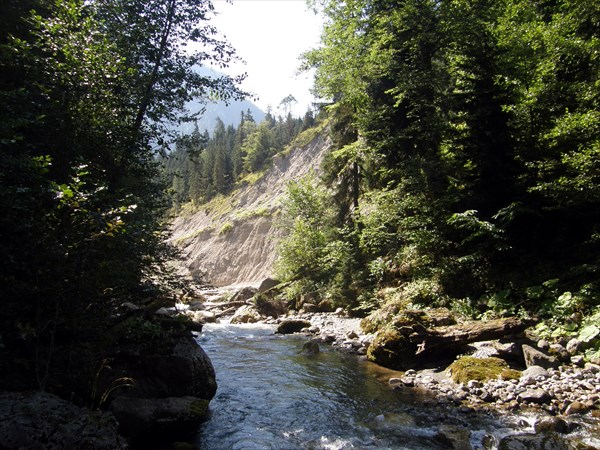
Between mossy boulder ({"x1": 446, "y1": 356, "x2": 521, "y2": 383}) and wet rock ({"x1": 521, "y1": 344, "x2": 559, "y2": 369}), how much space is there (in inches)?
16.7

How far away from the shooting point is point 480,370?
8953 mm

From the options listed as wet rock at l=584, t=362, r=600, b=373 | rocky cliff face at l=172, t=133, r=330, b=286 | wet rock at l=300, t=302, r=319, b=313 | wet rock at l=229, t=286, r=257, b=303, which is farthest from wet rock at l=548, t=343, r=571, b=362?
rocky cliff face at l=172, t=133, r=330, b=286

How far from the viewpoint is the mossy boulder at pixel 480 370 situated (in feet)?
28.2

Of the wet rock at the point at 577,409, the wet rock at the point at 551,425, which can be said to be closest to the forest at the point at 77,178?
the wet rock at the point at 551,425

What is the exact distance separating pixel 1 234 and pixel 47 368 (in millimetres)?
1909

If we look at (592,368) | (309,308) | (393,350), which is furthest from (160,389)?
(309,308)

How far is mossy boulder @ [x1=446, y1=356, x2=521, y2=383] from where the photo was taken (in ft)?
28.2

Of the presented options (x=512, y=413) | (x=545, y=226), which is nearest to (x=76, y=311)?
(x=512, y=413)

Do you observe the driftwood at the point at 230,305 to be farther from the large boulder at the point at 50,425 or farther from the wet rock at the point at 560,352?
the large boulder at the point at 50,425

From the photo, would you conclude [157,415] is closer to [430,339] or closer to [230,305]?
[430,339]

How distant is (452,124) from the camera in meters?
15.0

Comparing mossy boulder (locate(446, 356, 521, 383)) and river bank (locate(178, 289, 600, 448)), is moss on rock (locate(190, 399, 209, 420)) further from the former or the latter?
mossy boulder (locate(446, 356, 521, 383))

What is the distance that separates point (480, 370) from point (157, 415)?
733 cm

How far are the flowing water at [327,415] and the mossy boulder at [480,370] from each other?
128cm
